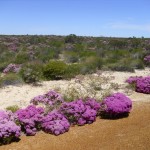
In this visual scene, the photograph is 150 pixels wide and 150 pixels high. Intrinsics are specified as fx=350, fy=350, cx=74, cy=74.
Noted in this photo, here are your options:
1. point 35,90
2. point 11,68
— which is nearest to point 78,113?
point 35,90

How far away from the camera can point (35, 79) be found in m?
17.1

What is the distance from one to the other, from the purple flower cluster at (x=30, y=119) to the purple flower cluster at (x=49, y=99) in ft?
5.95

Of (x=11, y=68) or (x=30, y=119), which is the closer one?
(x=30, y=119)

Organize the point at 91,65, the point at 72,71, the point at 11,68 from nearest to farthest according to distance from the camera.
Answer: the point at 72,71, the point at 11,68, the point at 91,65

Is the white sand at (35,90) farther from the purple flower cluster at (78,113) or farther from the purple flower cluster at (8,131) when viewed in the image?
the purple flower cluster at (8,131)

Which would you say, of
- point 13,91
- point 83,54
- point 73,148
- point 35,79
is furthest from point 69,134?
point 83,54

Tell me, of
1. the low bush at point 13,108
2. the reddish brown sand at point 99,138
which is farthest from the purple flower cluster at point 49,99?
the reddish brown sand at point 99,138

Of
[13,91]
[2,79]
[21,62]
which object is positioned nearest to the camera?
[13,91]

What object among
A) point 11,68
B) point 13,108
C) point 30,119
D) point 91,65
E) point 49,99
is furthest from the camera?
point 91,65

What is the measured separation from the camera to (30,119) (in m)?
11.0

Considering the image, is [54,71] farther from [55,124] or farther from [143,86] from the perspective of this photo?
[55,124]

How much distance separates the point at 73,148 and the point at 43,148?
83 centimetres

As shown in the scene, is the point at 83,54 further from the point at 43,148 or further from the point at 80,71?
the point at 43,148

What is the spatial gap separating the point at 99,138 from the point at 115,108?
219 centimetres
